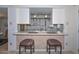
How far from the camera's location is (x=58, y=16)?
6527 millimetres

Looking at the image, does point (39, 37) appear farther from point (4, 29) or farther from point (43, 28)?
point (4, 29)

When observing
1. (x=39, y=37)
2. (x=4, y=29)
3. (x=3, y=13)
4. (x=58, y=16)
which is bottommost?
(x=39, y=37)

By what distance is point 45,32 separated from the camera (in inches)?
259

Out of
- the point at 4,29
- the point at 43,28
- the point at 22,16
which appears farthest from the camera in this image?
the point at 4,29

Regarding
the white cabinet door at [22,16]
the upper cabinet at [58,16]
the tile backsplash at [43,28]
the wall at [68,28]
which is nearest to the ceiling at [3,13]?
the wall at [68,28]

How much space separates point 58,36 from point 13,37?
2.04m

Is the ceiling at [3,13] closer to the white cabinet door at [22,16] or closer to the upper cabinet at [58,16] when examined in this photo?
the white cabinet door at [22,16]

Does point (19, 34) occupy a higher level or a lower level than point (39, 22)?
lower

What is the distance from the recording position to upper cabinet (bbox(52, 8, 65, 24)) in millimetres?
6426

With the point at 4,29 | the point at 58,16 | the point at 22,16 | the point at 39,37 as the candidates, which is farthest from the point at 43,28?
the point at 4,29
